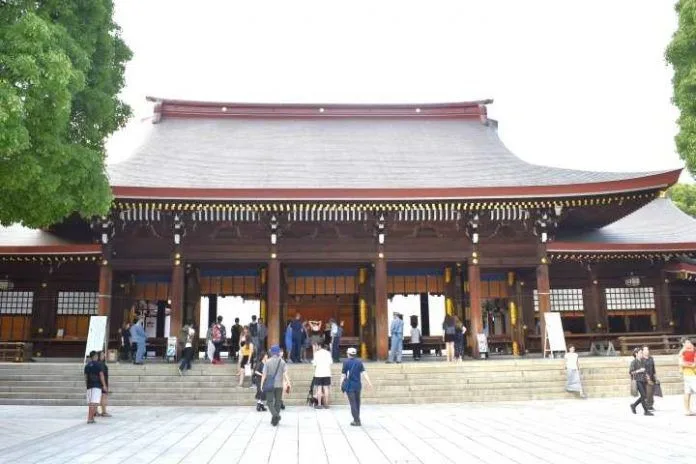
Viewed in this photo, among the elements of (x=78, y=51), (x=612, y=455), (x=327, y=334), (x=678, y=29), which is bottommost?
(x=612, y=455)

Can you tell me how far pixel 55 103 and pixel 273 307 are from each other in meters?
10.7

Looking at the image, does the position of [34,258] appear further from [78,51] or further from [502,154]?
[502,154]

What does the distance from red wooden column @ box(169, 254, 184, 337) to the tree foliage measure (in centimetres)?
1477

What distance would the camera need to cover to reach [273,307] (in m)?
18.9

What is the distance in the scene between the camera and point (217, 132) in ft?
88.5

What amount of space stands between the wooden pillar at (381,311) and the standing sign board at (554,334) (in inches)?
204

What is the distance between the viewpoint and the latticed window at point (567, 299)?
22.4 metres

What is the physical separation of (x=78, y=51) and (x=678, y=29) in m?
13.4

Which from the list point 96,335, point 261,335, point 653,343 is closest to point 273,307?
point 261,335

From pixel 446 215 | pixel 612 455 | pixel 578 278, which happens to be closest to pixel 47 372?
pixel 446 215

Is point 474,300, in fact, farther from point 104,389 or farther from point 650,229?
point 104,389

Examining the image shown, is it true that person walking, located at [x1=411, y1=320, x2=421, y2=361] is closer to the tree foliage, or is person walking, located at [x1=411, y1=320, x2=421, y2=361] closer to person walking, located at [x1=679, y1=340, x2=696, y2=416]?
person walking, located at [x1=679, y1=340, x2=696, y2=416]

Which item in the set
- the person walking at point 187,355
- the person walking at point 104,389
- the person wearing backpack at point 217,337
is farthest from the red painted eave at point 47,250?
the person walking at point 104,389

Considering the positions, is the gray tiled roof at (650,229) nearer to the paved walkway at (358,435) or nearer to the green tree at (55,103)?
the paved walkway at (358,435)
